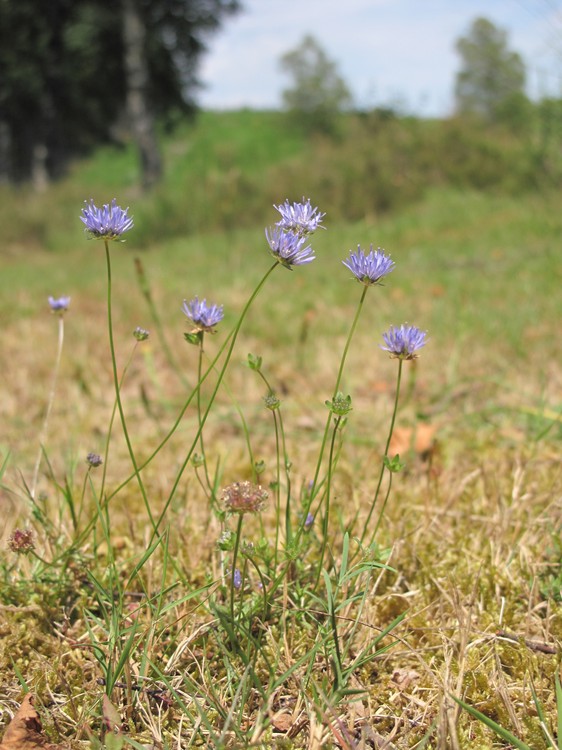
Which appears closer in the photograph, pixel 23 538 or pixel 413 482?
pixel 23 538

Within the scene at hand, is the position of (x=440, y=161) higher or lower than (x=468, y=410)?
Result: higher

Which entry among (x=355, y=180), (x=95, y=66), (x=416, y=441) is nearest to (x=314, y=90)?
(x=95, y=66)

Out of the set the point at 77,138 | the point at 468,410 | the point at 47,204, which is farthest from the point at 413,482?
the point at 77,138

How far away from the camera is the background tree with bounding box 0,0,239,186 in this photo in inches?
572

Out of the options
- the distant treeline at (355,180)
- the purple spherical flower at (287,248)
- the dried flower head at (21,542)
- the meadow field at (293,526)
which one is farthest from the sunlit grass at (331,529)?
the distant treeline at (355,180)

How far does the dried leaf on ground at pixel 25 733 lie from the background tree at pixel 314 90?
16.2 m

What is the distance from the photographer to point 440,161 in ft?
34.3

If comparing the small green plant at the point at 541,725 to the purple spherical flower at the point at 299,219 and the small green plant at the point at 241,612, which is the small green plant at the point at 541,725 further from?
the purple spherical flower at the point at 299,219

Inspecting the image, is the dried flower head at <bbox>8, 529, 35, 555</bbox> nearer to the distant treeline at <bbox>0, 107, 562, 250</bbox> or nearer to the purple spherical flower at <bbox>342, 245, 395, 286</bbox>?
the purple spherical flower at <bbox>342, 245, 395, 286</bbox>

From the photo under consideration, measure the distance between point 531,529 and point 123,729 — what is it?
36.0 inches

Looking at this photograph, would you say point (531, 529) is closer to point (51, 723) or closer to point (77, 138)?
point (51, 723)

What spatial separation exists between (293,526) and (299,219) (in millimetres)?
735

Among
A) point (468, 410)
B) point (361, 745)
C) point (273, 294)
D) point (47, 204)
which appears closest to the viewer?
point (361, 745)

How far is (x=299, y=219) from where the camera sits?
984mm
